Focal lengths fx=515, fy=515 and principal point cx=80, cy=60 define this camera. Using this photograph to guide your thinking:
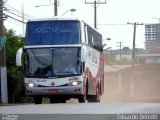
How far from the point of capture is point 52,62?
23.1 metres

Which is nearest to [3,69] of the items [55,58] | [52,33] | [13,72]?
[13,72]

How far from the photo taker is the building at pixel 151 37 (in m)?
141

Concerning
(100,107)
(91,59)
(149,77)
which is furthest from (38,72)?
(149,77)

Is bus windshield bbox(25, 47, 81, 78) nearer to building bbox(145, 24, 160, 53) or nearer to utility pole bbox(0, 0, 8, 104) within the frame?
utility pole bbox(0, 0, 8, 104)

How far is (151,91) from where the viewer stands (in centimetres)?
7719

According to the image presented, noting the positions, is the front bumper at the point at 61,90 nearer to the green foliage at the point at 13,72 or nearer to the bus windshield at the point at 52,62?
the bus windshield at the point at 52,62

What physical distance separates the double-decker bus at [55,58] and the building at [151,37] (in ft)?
376

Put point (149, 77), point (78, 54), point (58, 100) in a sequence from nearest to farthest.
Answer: point (78, 54), point (58, 100), point (149, 77)

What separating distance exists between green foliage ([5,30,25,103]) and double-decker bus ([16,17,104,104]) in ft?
31.3

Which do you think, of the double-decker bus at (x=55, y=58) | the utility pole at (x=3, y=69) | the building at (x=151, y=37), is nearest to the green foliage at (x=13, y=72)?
the utility pole at (x=3, y=69)

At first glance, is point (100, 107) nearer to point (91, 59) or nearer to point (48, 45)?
point (48, 45)

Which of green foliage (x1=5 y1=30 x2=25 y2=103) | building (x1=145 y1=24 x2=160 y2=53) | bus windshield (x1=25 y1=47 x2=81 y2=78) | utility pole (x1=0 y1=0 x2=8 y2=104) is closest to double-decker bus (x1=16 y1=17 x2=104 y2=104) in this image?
bus windshield (x1=25 y1=47 x2=81 y2=78)

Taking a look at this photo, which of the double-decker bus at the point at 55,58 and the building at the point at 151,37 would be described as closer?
the double-decker bus at the point at 55,58

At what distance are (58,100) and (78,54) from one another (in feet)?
9.81
